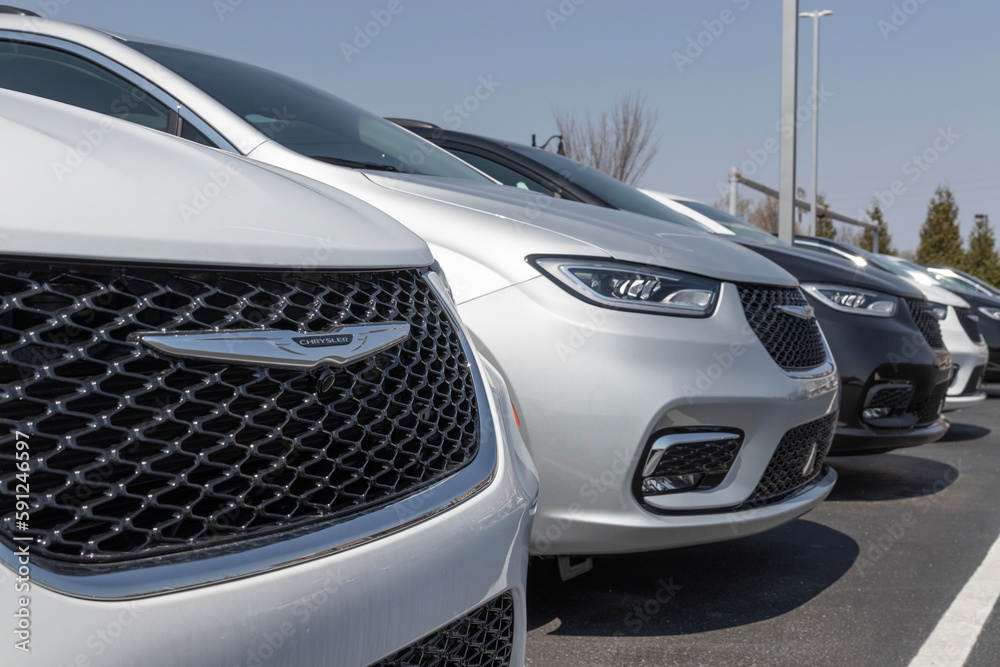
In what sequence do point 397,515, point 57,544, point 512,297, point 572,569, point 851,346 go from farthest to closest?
point 851,346 → point 572,569 → point 512,297 → point 397,515 → point 57,544

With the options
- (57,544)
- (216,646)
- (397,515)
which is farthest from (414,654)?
(57,544)

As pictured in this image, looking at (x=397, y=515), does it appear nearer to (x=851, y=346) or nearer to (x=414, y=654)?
(x=414, y=654)

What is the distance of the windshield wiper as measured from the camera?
8.93 ft

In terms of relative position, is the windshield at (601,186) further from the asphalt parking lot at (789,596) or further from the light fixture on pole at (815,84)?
the light fixture on pole at (815,84)

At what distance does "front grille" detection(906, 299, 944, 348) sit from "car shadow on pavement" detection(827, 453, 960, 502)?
83cm

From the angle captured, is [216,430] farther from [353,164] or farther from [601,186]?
[601,186]

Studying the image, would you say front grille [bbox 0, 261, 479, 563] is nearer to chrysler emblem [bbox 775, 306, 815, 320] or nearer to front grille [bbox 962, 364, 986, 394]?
chrysler emblem [bbox 775, 306, 815, 320]

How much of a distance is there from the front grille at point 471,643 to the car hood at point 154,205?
1.94ft

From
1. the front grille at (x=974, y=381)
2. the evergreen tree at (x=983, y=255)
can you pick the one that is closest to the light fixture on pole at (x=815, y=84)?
the evergreen tree at (x=983, y=255)

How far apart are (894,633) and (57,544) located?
8.35 feet

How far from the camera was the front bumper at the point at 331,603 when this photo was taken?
92cm

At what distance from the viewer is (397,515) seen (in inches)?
51.1

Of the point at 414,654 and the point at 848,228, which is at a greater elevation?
the point at 414,654

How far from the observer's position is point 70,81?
8.64 ft
